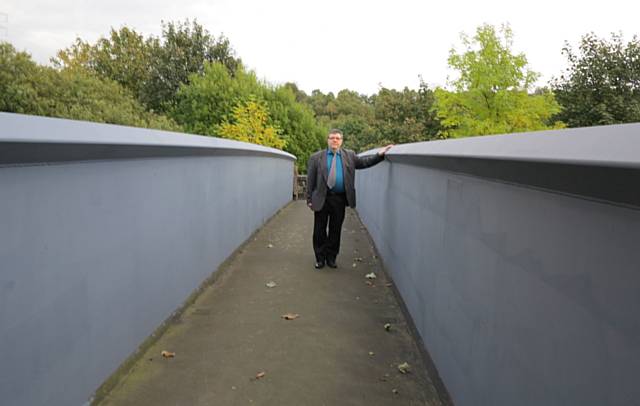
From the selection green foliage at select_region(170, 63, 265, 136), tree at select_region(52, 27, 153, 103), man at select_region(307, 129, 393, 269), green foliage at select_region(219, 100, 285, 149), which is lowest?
man at select_region(307, 129, 393, 269)

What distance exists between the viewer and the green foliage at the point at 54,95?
2738cm

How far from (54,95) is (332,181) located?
94.7 ft

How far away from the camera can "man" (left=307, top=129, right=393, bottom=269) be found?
6.89 m

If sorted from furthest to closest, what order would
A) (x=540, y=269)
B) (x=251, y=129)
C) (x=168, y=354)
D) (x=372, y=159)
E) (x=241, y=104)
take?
(x=241, y=104) → (x=251, y=129) → (x=372, y=159) → (x=168, y=354) → (x=540, y=269)

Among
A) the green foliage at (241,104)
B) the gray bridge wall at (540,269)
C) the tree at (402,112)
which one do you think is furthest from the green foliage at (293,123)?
the gray bridge wall at (540,269)

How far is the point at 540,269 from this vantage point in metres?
1.77

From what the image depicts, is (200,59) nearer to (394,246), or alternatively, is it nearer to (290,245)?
(290,245)

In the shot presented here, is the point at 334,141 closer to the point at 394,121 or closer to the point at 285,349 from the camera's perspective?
the point at 285,349

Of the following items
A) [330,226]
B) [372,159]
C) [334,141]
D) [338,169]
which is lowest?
[330,226]

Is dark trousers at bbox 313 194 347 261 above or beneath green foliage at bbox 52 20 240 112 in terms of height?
beneath

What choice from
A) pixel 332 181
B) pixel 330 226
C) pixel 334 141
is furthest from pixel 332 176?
pixel 330 226

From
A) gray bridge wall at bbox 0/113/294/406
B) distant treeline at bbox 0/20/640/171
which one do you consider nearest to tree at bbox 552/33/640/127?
distant treeline at bbox 0/20/640/171

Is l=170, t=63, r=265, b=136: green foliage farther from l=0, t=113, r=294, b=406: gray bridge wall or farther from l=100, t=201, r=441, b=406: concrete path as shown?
l=0, t=113, r=294, b=406: gray bridge wall

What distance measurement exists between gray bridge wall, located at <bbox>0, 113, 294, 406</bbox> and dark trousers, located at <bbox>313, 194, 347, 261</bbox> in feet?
7.59
